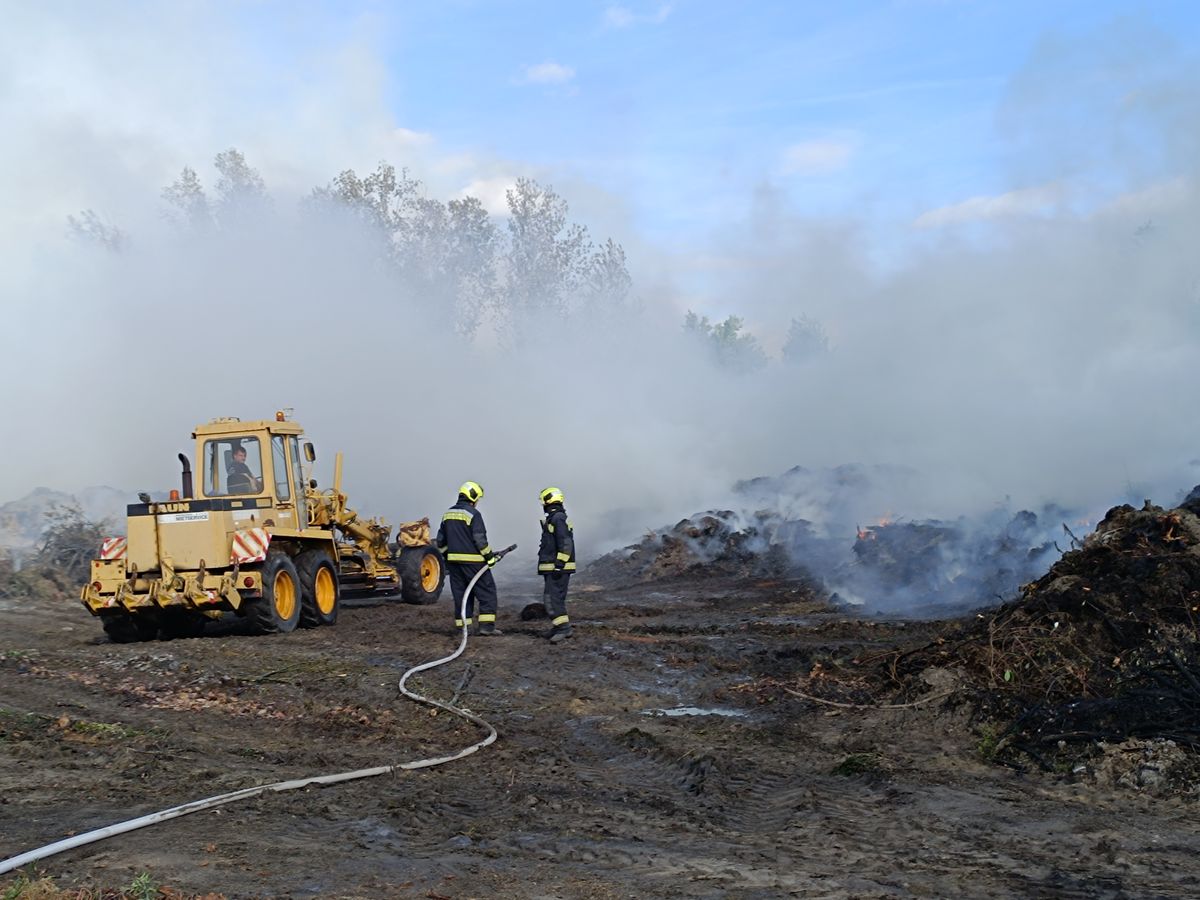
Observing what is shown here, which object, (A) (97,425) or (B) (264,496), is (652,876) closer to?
(B) (264,496)

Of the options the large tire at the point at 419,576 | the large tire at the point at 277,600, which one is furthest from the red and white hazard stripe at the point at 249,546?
the large tire at the point at 419,576

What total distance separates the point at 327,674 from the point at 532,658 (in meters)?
2.53

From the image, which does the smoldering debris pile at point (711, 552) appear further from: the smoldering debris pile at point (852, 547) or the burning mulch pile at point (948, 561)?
the burning mulch pile at point (948, 561)

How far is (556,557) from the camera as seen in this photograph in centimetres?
1466

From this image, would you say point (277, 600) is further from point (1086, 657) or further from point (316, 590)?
point (1086, 657)

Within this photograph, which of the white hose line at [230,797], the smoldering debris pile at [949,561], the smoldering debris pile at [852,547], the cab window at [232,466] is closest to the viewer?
the white hose line at [230,797]

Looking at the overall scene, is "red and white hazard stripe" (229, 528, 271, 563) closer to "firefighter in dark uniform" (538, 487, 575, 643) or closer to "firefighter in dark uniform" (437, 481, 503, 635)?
"firefighter in dark uniform" (437, 481, 503, 635)

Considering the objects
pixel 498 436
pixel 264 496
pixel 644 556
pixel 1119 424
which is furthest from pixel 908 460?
pixel 264 496

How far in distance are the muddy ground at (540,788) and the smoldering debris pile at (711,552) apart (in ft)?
40.2

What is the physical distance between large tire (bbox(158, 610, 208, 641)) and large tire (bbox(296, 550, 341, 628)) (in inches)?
50.5

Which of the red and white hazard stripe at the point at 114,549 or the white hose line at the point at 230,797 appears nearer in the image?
the white hose line at the point at 230,797

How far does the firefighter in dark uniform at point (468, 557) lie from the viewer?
14359 millimetres

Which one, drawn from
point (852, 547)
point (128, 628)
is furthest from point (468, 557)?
point (852, 547)

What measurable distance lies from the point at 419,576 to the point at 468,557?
502 centimetres
